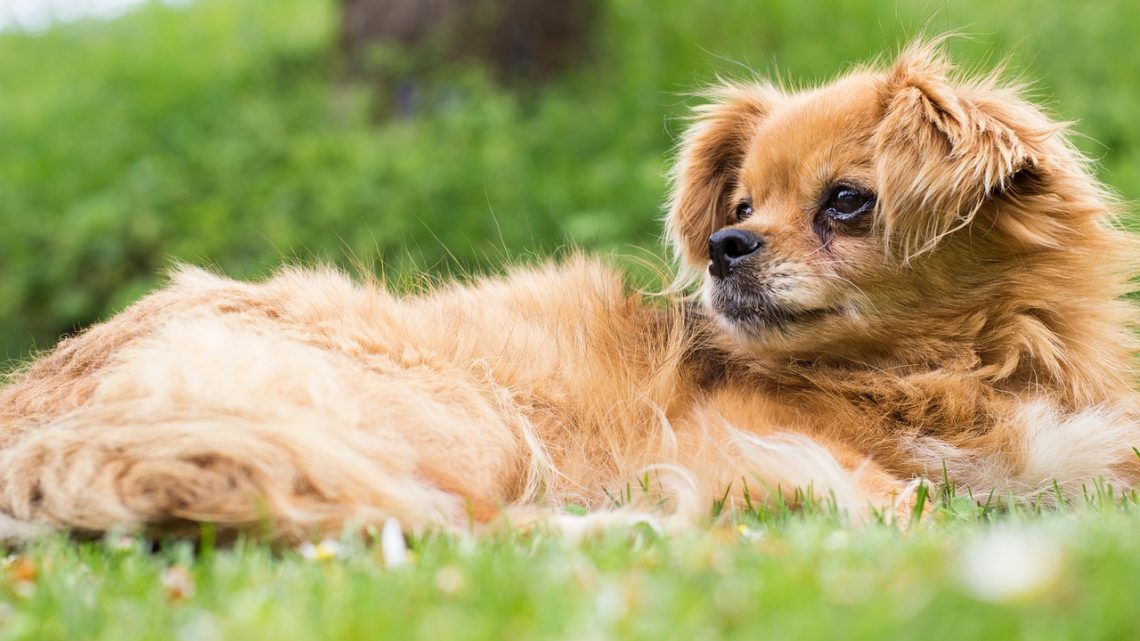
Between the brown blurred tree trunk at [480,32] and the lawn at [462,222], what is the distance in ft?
0.58

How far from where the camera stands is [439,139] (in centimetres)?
820

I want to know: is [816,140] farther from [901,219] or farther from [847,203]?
[901,219]

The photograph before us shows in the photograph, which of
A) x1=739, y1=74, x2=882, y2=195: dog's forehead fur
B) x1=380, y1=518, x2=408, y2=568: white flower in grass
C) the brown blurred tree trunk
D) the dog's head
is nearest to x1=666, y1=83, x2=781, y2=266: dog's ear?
x1=739, y1=74, x2=882, y2=195: dog's forehead fur

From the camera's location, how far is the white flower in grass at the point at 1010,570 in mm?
1482

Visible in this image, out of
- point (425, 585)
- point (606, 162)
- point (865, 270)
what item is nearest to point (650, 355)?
point (865, 270)

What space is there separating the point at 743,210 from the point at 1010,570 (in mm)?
2647

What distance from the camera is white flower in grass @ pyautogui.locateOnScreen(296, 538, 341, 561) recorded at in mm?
2322

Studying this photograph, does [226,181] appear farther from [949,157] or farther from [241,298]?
[949,157]

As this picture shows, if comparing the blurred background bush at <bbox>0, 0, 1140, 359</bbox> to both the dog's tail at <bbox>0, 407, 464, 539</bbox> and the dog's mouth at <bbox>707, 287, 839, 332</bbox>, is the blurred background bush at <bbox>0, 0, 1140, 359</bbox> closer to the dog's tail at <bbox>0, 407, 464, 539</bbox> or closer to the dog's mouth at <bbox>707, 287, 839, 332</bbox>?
the dog's mouth at <bbox>707, 287, 839, 332</bbox>

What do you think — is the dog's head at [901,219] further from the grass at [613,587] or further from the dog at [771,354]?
the grass at [613,587]

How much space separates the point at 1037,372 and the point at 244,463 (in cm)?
235

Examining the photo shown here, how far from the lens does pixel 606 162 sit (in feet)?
25.5

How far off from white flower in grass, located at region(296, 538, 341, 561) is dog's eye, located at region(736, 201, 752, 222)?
83.5 inches

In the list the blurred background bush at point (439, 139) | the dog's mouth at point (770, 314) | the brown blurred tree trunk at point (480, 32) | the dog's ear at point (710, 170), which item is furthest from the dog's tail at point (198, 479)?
the brown blurred tree trunk at point (480, 32)
